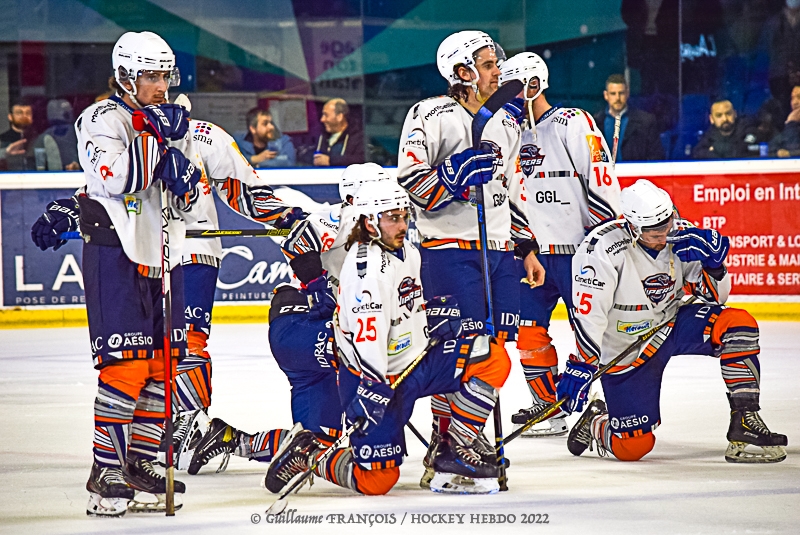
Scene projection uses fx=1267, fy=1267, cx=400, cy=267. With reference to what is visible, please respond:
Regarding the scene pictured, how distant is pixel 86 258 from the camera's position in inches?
144

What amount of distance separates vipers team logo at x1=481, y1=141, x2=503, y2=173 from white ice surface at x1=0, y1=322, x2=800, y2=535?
1013 millimetres

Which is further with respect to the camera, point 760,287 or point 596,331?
point 760,287

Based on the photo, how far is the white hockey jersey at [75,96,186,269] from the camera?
3.52 m

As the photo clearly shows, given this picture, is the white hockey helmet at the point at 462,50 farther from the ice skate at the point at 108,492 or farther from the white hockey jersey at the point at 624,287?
the ice skate at the point at 108,492

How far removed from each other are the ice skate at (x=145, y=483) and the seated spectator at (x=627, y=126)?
5616 millimetres

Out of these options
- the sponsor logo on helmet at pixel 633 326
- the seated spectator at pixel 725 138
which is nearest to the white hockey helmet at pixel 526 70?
the sponsor logo on helmet at pixel 633 326

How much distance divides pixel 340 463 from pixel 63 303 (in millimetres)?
5042

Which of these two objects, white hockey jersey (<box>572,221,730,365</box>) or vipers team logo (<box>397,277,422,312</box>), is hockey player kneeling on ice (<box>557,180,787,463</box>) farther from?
vipers team logo (<box>397,277,422,312</box>)

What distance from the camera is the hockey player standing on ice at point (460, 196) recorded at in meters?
4.16

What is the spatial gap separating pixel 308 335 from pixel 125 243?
76 cm

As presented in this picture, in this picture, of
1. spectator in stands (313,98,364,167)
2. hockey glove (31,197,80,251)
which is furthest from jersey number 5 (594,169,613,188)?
spectator in stands (313,98,364,167)

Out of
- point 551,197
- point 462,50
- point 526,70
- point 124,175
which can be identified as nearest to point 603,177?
point 551,197

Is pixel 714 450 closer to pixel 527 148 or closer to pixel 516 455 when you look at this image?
pixel 516 455

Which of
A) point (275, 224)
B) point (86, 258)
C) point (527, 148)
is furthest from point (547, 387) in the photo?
point (86, 258)
